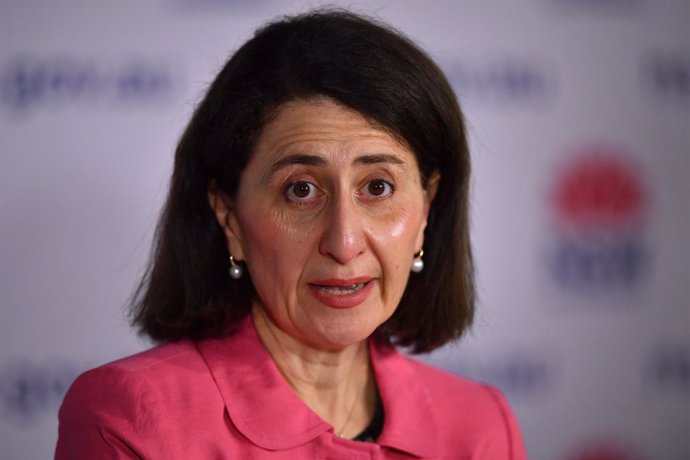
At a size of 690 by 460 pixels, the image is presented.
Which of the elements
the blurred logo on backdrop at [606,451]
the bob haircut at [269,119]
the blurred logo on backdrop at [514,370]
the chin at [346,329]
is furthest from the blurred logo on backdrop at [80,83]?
the blurred logo on backdrop at [606,451]

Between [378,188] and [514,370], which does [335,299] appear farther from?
[514,370]

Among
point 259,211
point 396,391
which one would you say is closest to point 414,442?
point 396,391

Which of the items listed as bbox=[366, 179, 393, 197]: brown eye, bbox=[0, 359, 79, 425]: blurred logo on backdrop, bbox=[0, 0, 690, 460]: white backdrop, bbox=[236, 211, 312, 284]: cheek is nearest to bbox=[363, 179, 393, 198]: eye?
bbox=[366, 179, 393, 197]: brown eye

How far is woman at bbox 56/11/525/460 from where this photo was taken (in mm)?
1538

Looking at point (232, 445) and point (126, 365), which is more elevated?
point (126, 365)

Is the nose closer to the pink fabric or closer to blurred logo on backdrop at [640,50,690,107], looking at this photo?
the pink fabric

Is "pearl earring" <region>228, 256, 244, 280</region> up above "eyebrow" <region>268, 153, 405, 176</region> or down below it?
below

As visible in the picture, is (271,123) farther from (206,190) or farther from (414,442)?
(414,442)

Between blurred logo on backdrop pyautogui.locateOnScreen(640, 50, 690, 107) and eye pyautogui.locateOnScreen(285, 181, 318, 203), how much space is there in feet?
4.99

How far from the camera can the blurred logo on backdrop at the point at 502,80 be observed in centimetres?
255

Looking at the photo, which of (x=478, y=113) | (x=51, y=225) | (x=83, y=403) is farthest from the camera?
(x=478, y=113)

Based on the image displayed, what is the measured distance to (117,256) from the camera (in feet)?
7.63

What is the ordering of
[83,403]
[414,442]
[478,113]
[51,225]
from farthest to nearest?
[478,113] → [51,225] → [414,442] → [83,403]

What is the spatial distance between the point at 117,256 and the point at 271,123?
905 mm
